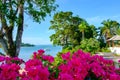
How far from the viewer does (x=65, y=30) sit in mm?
61812

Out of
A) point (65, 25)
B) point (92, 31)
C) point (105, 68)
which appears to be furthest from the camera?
point (92, 31)

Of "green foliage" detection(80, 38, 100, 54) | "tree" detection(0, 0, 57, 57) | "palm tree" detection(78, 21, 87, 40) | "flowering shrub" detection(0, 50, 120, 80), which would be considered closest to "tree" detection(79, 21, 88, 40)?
"palm tree" detection(78, 21, 87, 40)

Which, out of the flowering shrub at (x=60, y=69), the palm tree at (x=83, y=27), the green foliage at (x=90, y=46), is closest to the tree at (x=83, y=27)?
the palm tree at (x=83, y=27)

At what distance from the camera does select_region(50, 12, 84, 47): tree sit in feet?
204

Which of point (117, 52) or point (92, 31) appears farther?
point (92, 31)

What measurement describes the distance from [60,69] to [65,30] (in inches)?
2304

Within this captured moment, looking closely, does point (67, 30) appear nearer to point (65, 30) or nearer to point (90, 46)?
point (65, 30)

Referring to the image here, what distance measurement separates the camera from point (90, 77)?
3564 mm

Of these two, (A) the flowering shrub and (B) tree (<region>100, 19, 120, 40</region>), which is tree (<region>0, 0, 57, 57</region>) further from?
(B) tree (<region>100, 19, 120, 40</region>)

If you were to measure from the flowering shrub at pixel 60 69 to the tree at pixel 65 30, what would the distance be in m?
57.4

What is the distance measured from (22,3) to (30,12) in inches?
21.1

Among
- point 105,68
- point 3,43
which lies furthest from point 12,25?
point 105,68

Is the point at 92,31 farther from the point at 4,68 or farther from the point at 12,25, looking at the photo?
the point at 4,68

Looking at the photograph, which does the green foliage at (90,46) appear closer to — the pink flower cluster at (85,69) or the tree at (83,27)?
the tree at (83,27)
